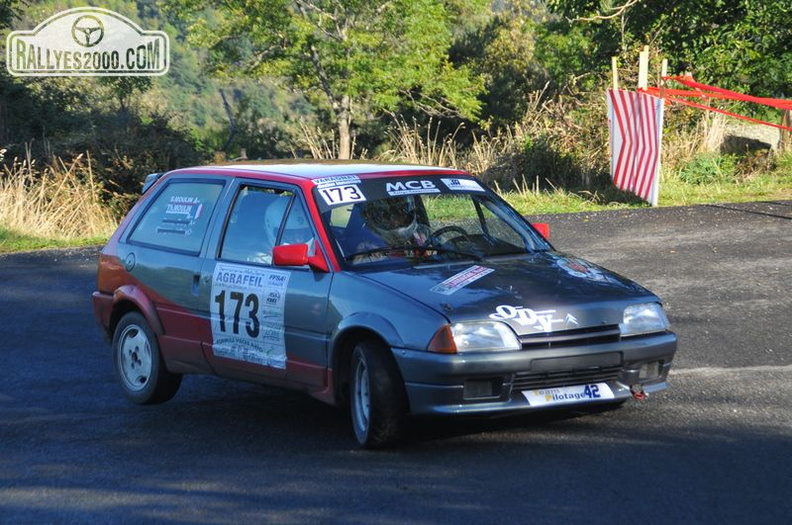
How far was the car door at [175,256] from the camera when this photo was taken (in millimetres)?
7613

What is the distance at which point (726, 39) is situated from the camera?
25219 mm

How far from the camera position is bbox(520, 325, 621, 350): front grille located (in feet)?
20.3

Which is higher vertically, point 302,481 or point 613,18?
point 613,18

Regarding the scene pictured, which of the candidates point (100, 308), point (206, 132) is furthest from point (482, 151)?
point (206, 132)

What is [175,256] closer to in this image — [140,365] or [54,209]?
[140,365]

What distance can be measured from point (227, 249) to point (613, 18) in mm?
20441

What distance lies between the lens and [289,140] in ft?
124

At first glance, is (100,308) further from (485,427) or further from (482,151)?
(482,151)

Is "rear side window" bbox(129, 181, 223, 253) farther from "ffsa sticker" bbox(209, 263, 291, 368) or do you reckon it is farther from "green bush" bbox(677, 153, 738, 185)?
"green bush" bbox(677, 153, 738, 185)

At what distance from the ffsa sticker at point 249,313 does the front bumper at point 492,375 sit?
3.38ft

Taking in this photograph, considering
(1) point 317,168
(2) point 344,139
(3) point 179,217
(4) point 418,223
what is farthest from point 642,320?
(2) point 344,139

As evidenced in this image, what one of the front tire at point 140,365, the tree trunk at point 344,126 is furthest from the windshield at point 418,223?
the tree trunk at point 344,126

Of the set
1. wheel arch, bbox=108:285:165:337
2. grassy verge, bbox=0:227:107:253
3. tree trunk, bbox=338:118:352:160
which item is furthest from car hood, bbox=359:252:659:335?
tree trunk, bbox=338:118:352:160

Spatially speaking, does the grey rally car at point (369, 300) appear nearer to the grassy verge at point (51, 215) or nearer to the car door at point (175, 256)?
the car door at point (175, 256)
